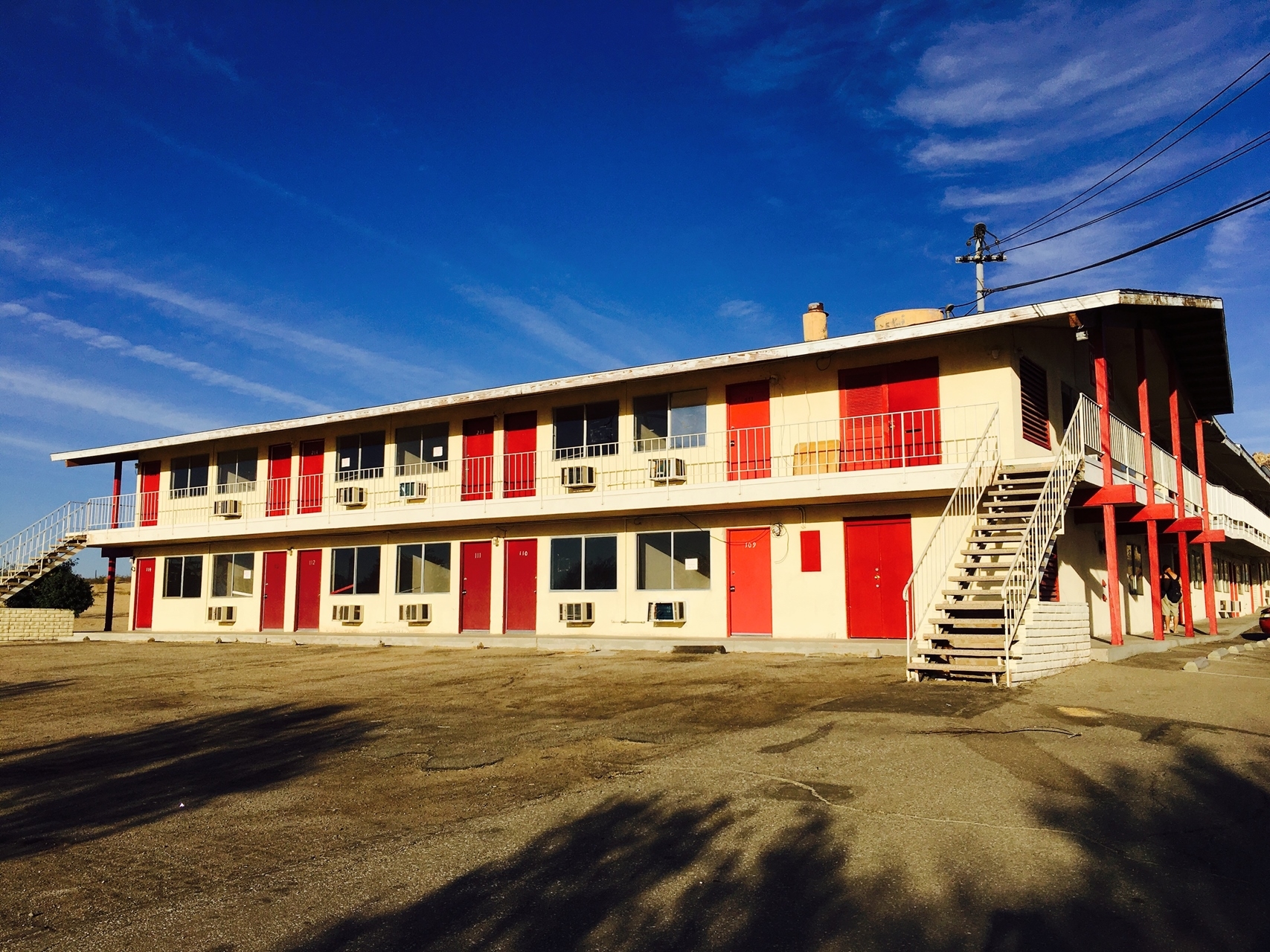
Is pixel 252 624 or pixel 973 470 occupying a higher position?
pixel 973 470

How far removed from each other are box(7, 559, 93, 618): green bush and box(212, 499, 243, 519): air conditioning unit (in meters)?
6.68

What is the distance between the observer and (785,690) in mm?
11336

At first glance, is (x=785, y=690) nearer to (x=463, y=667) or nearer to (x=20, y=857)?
(x=463, y=667)

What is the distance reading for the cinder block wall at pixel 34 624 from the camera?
2598cm

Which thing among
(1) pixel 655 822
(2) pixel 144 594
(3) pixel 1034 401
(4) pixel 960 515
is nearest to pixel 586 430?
(4) pixel 960 515

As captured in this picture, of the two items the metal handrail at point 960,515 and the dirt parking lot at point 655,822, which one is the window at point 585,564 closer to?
the metal handrail at point 960,515

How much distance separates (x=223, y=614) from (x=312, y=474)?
4571mm

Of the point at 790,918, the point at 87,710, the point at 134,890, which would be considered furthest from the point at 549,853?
the point at 87,710

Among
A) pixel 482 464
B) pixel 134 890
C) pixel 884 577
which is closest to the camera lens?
pixel 134 890

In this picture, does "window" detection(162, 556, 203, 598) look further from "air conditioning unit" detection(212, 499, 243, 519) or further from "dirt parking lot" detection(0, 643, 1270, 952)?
"dirt parking lot" detection(0, 643, 1270, 952)

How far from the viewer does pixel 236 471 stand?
2553 cm

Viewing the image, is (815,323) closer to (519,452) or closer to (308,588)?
(519,452)

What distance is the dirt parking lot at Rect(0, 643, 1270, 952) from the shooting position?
418 centimetres

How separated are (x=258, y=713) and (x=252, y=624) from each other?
49.6 feet
